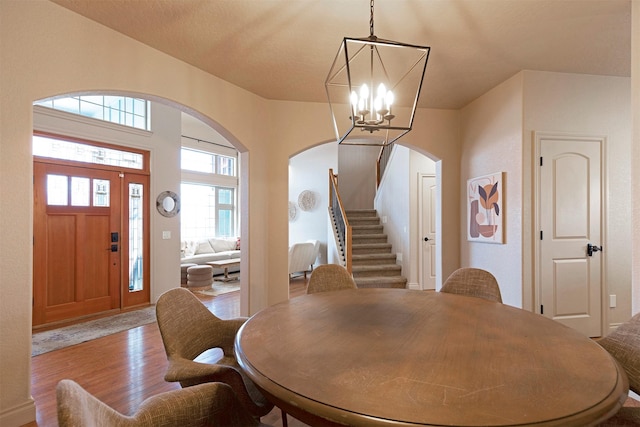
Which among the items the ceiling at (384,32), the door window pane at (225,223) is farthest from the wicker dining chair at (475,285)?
the door window pane at (225,223)

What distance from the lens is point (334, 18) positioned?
2434 millimetres

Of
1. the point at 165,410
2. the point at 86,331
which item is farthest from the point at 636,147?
the point at 86,331

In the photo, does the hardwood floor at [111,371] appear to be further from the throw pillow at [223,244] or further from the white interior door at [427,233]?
the throw pillow at [223,244]

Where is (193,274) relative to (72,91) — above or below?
below

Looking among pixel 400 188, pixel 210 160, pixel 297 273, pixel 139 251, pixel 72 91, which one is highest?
pixel 210 160

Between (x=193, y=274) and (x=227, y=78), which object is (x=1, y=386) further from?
(x=193, y=274)

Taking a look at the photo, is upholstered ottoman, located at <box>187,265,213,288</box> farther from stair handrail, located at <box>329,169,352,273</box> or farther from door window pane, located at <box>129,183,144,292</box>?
stair handrail, located at <box>329,169,352,273</box>

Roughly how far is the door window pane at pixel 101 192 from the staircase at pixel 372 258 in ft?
13.3

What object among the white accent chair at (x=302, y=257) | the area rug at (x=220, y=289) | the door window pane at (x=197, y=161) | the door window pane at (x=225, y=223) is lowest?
the area rug at (x=220, y=289)

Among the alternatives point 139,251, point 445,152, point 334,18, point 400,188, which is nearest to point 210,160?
point 139,251

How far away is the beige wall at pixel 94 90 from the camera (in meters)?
2.04

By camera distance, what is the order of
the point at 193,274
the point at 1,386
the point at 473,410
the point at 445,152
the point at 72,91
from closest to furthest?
the point at 473,410 < the point at 1,386 < the point at 72,91 < the point at 445,152 < the point at 193,274

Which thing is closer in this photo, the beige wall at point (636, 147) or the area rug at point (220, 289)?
the beige wall at point (636, 147)

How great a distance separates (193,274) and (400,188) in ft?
14.2
